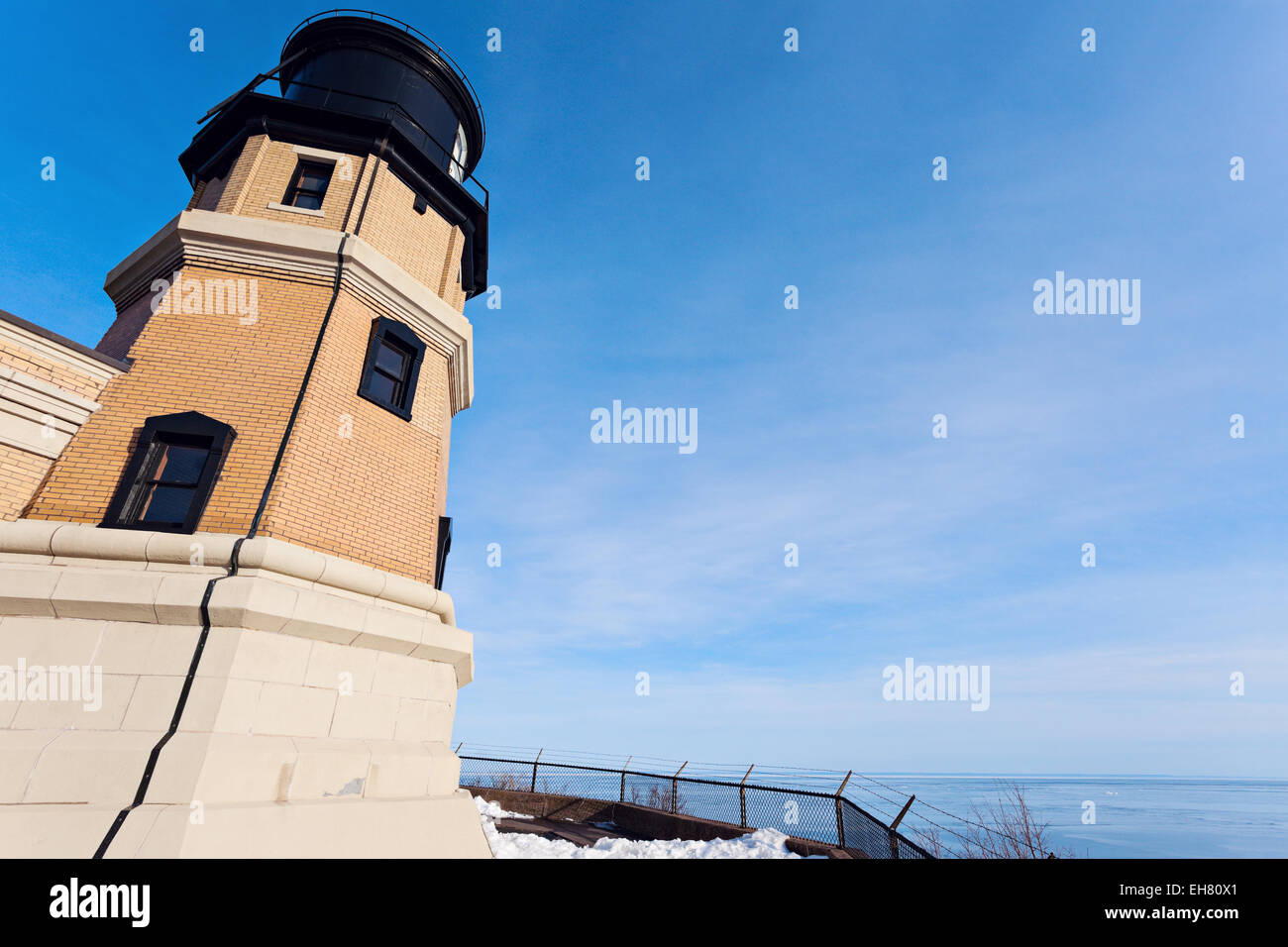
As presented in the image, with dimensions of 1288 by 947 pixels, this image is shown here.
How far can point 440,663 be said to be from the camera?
29.8ft

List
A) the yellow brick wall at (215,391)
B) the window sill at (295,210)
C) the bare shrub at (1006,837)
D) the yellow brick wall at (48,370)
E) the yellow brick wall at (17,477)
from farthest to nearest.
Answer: the window sill at (295,210)
the bare shrub at (1006,837)
the yellow brick wall at (48,370)
the yellow brick wall at (215,391)
the yellow brick wall at (17,477)

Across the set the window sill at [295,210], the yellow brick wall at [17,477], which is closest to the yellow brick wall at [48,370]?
the yellow brick wall at [17,477]

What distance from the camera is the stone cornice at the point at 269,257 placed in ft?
32.9

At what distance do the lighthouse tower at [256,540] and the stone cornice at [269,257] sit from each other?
1.7 inches

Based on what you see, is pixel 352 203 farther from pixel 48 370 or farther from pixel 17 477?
pixel 17 477

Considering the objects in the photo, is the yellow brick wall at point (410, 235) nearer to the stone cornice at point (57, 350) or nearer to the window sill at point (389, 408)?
the window sill at point (389, 408)

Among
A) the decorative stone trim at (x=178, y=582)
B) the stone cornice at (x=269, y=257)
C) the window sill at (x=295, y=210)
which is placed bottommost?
the decorative stone trim at (x=178, y=582)

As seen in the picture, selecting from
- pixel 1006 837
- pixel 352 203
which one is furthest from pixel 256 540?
pixel 1006 837

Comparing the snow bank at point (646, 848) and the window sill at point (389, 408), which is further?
the snow bank at point (646, 848)

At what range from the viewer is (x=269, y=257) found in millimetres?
10148

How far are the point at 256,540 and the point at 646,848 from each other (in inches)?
331

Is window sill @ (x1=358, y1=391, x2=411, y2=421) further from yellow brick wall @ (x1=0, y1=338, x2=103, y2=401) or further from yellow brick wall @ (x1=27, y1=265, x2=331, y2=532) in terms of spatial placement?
yellow brick wall @ (x1=0, y1=338, x2=103, y2=401)
